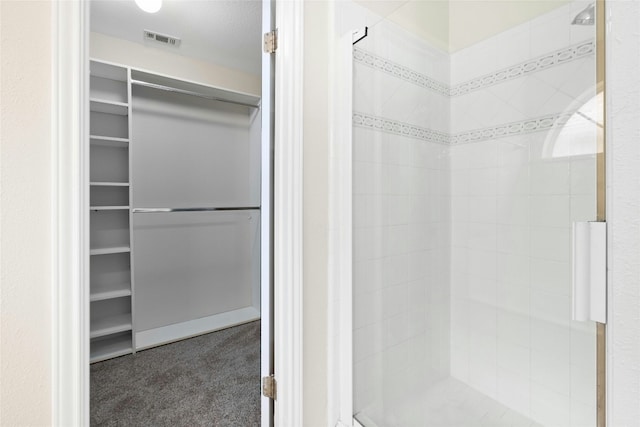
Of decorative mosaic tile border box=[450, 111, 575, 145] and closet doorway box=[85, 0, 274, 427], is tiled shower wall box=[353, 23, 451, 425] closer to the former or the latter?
decorative mosaic tile border box=[450, 111, 575, 145]

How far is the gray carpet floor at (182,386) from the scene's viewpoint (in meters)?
1.57

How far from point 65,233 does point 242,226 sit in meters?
2.18

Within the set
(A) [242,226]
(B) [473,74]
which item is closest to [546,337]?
(B) [473,74]

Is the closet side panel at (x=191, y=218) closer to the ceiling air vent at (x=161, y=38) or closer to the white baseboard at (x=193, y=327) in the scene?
the white baseboard at (x=193, y=327)

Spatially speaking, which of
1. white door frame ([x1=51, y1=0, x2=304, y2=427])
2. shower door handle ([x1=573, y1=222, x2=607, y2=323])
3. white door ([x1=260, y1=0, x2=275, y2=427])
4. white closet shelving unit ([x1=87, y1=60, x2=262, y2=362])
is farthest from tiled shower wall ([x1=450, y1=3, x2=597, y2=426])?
white closet shelving unit ([x1=87, y1=60, x2=262, y2=362])

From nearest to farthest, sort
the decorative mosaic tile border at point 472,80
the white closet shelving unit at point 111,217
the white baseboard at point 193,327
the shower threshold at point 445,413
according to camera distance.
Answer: the decorative mosaic tile border at point 472,80 < the shower threshold at point 445,413 < the white closet shelving unit at point 111,217 < the white baseboard at point 193,327

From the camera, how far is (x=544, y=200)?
4.03 ft

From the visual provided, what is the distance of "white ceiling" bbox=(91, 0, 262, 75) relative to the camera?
1958 millimetres

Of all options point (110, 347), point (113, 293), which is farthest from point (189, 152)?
point (110, 347)

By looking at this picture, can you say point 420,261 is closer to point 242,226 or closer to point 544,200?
point 544,200

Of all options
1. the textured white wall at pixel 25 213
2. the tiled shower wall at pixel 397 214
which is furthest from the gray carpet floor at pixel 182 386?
the textured white wall at pixel 25 213

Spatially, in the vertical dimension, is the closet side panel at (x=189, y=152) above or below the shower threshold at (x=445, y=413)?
above

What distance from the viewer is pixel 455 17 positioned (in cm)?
142

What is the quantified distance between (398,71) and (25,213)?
1.38 metres
